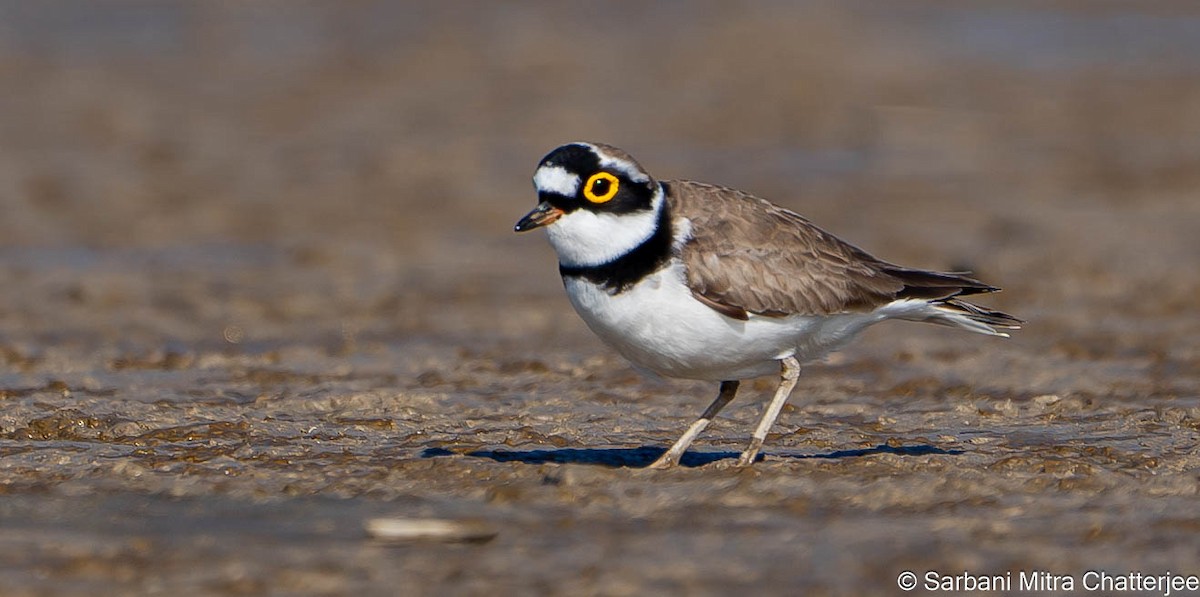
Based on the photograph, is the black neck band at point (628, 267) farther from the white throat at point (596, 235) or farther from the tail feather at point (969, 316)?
the tail feather at point (969, 316)

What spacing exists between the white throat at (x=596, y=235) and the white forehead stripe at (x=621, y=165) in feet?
0.46

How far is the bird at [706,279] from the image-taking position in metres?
6.62

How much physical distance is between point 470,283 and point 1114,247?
4.42 meters

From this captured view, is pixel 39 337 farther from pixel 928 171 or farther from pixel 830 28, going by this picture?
pixel 830 28

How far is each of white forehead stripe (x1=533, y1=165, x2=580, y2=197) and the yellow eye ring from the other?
4cm

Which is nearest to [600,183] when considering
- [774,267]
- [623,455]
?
[774,267]

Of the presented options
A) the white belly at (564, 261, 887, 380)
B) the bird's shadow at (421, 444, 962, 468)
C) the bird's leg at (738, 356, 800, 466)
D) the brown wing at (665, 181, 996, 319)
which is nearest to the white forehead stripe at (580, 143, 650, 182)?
the brown wing at (665, 181, 996, 319)

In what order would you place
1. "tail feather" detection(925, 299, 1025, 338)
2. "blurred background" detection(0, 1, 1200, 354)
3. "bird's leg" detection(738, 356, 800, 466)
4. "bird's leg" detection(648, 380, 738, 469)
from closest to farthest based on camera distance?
1. "bird's leg" detection(738, 356, 800, 466)
2. "bird's leg" detection(648, 380, 738, 469)
3. "tail feather" detection(925, 299, 1025, 338)
4. "blurred background" detection(0, 1, 1200, 354)

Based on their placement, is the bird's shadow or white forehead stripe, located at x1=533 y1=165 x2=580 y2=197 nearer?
white forehead stripe, located at x1=533 y1=165 x2=580 y2=197

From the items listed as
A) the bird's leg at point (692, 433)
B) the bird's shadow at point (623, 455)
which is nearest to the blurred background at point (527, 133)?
the bird's shadow at point (623, 455)

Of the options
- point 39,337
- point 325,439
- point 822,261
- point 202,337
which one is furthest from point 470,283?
point 822,261

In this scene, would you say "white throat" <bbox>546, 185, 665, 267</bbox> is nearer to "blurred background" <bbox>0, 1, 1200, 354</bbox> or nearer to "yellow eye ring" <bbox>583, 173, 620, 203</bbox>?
"yellow eye ring" <bbox>583, 173, 620, 203</bbox>

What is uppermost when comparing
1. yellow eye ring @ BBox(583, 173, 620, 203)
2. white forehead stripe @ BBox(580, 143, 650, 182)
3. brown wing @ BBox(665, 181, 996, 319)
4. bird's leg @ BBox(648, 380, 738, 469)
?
white forehead stripe @ BBox(580, 143, 650, 182)

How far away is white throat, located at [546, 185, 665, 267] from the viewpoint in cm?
660
